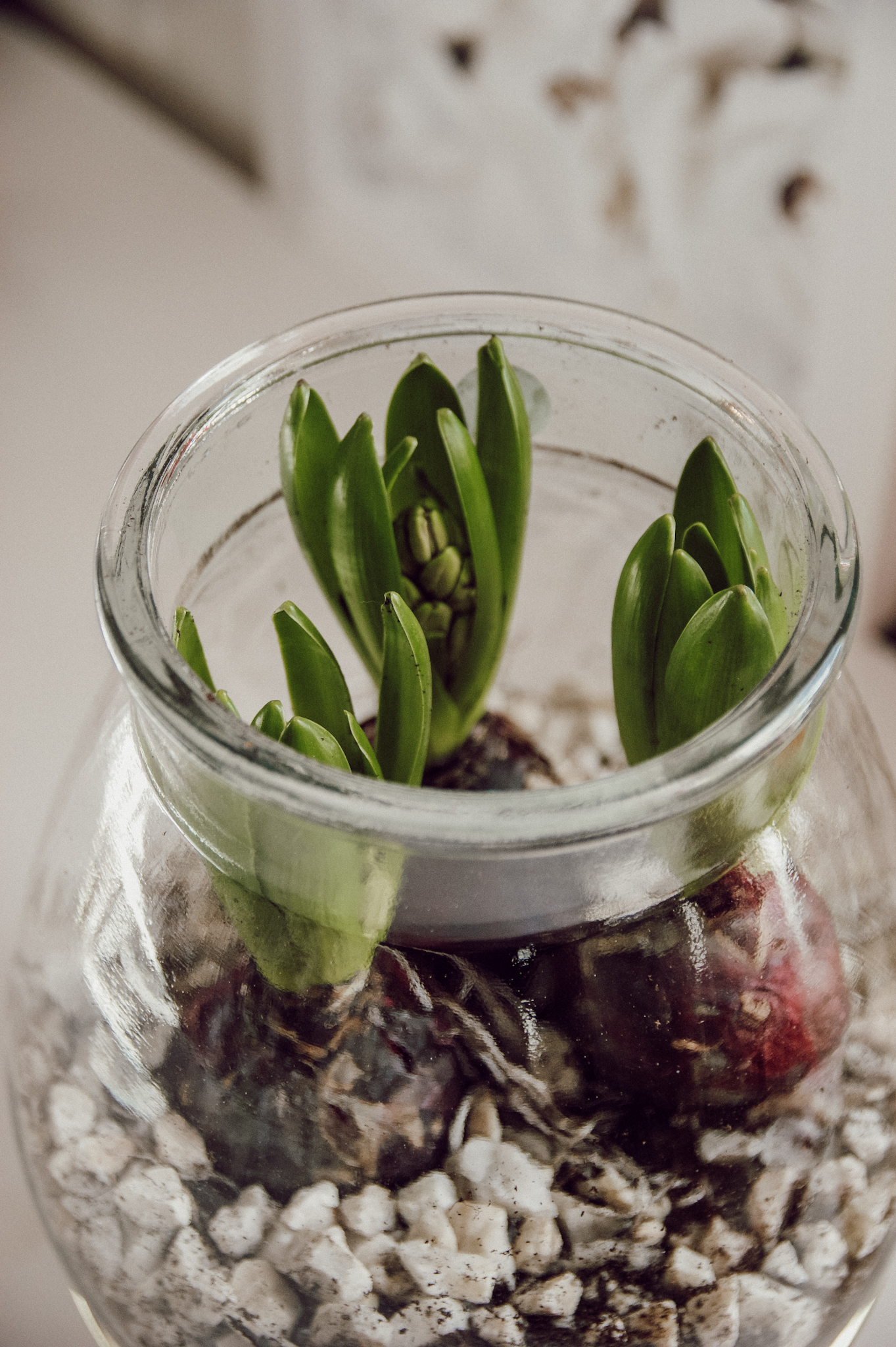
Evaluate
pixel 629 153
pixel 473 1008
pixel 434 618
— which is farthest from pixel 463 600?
pixel 629 153

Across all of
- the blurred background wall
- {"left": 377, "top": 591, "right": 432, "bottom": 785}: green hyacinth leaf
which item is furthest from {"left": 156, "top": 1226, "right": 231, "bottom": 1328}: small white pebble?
the blurred background wall

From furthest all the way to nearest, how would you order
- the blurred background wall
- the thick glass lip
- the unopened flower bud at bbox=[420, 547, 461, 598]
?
the blurred background wall < the unopened flower bud at bbox=[420, 547, 461, 598] < the thick glass lip

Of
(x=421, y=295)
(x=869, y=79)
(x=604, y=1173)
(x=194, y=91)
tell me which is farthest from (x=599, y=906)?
(x=194, y=91)

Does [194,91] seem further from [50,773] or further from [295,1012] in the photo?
[295,1012]

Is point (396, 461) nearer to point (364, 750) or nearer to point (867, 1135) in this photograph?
point (364, 750)

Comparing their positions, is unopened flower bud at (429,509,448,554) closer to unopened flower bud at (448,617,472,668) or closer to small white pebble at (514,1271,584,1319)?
unopened flower bud at (448,617,472,668)
